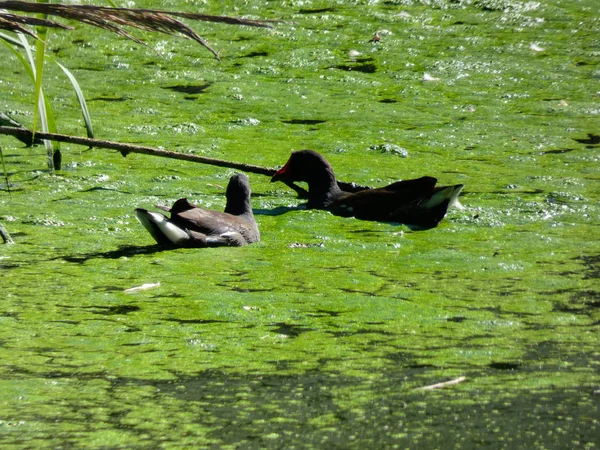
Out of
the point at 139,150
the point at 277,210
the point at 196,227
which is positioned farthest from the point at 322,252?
the point at 277,210

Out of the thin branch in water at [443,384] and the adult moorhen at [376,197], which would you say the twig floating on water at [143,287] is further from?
the adult moorhen at [376,197]

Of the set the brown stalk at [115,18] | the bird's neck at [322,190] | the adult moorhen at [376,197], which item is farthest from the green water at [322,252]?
the brown stalk at [115,18]

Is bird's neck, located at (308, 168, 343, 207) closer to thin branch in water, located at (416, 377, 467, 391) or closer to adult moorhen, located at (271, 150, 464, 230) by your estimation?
adult moorhen, located at (271, 150, 464, 230)

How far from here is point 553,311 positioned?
434 centimetres

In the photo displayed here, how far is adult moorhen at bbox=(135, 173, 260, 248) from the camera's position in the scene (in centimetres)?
586

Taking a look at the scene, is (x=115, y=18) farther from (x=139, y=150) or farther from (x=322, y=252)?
(x=322, y=252)

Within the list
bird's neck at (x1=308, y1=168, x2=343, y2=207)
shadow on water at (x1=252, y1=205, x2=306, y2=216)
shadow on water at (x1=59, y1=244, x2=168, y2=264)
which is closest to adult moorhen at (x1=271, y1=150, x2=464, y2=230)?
bird's neck at (x1=308, y1=168, x2=343, y2=207)

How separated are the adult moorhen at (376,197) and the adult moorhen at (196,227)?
33.9 inches

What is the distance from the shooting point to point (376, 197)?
6938 millimetres

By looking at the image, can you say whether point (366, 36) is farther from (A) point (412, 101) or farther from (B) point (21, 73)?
(B) point (21, 73)

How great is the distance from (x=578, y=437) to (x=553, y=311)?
5.58ft

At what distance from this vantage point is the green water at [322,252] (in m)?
3.03

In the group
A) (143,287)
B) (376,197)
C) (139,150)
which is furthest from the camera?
(376,197)

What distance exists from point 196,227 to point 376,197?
4.68ft
